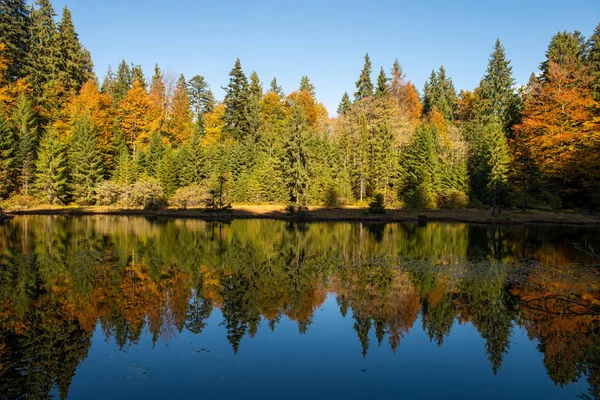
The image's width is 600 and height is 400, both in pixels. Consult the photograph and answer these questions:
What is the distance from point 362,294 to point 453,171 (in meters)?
46.8

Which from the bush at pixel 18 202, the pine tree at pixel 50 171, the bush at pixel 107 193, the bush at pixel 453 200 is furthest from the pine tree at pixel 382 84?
the bush at pixel 18 202

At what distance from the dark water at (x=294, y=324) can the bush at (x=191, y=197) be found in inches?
1129

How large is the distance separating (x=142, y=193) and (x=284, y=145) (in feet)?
62.7

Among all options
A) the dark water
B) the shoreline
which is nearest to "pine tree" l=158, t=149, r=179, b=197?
the shoreline

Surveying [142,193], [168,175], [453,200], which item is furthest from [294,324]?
[168,175]

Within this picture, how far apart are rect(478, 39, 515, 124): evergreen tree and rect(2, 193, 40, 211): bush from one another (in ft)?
217

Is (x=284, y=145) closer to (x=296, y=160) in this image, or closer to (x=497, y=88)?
(x=296, y=160)

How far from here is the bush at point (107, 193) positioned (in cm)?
5744

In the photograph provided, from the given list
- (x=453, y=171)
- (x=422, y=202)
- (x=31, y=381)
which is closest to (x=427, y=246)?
(x=31, y=381)

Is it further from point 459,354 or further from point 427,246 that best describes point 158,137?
point 459,354

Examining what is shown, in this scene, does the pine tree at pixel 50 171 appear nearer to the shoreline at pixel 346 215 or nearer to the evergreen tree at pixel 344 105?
the shoreline at pixel 346 215

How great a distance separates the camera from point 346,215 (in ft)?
157

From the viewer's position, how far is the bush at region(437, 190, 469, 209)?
53.6 m

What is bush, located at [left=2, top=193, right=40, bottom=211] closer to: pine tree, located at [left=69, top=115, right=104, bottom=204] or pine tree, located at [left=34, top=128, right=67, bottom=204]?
pine tree, located at [left=34, top=128, right=67, bottom=204]
